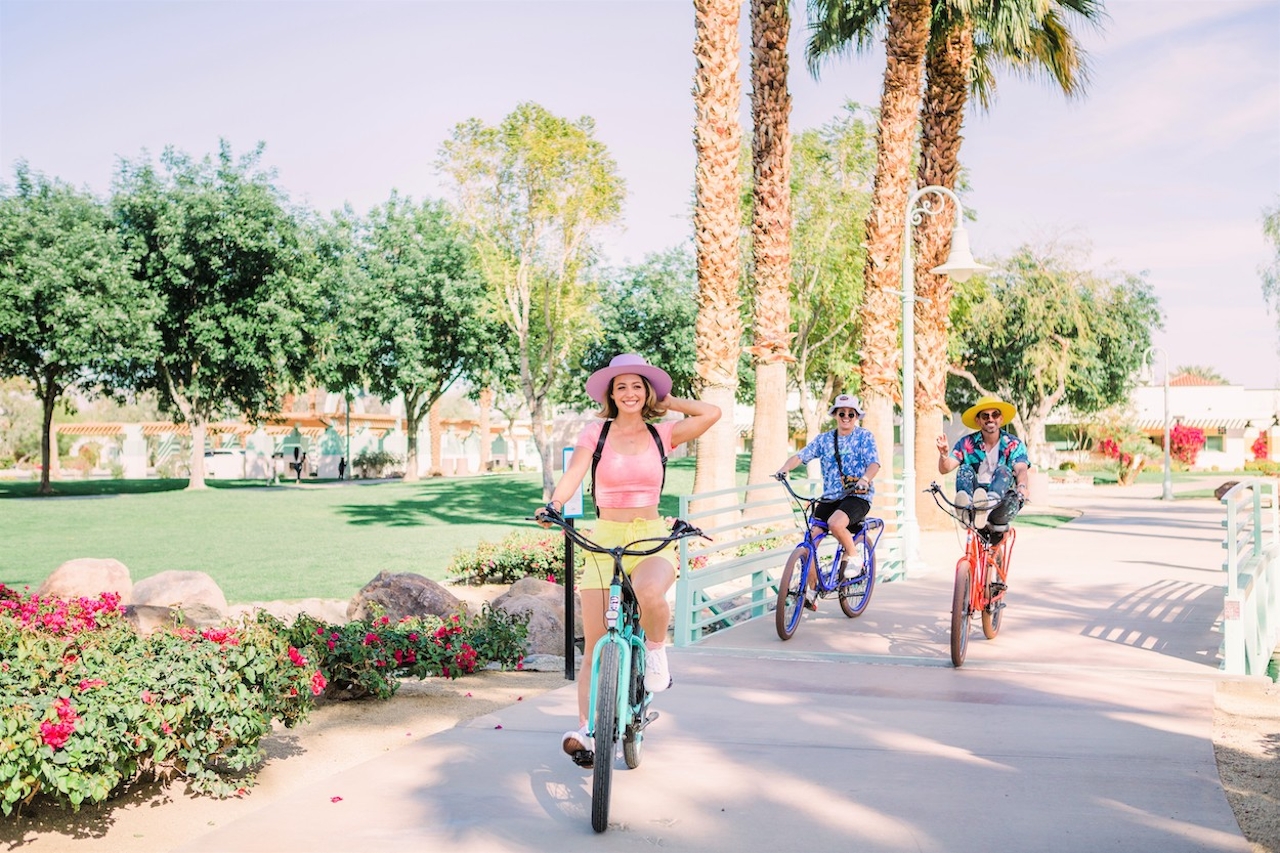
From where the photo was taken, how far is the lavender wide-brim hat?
533 cm

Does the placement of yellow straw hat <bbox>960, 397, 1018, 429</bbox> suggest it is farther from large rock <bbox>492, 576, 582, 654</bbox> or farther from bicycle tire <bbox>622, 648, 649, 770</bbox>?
bicycle tire <bbox>622, 648, 649, 770</bbox>

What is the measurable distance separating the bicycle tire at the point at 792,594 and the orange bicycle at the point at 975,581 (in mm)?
1218

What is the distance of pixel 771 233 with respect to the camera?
58.3 ft

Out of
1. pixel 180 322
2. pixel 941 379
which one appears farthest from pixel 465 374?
pixel 941 379

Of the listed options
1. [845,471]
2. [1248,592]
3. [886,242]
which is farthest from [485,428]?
[1248,592]

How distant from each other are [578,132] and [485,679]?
81.5ft

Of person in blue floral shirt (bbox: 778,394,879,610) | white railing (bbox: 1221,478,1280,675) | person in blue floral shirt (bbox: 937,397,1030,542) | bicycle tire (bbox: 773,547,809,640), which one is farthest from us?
person in blue floral shirt (bbox: 778,394,879,610)

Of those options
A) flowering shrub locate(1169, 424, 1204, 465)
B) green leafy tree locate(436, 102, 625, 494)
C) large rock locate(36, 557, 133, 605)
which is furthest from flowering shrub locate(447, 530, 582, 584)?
flowering shrub locate(1169, 424, 1204, 465)

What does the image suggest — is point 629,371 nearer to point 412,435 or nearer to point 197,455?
point 197,455

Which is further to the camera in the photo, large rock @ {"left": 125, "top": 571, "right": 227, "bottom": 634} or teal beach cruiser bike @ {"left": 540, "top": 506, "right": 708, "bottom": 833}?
large rock @ {"left": 125, "top": 571, "right": 227, "bottom": 634}

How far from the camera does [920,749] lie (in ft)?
19.5

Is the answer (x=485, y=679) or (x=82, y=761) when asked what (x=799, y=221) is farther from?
(x=82, y=761)

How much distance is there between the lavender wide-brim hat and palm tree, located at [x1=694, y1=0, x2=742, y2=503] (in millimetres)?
10939

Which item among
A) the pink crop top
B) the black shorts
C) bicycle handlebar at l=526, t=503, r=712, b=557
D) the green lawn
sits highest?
the pink crop top
